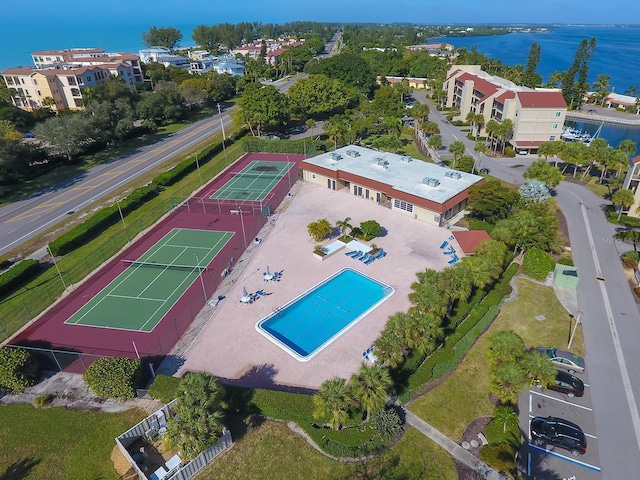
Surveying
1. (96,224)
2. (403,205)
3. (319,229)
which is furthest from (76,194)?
(403,205)

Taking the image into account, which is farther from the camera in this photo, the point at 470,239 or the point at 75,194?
the point at 75,194

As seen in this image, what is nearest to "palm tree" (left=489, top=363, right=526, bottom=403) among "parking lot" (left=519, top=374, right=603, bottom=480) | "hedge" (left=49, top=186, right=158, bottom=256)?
"parking lot" (left=519, top=374, right=603, bottom=480)

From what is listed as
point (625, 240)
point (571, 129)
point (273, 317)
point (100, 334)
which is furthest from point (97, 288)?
point (571, 129)

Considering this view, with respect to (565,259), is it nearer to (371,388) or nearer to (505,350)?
(505,350)

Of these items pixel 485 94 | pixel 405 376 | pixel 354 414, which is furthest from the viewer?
pixel 485 94

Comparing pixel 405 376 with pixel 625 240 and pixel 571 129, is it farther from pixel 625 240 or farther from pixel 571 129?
pixel 571 129

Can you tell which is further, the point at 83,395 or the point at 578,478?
the point at 83,395

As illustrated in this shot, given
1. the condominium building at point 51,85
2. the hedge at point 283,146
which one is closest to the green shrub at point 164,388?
the hedge at point 283,146
